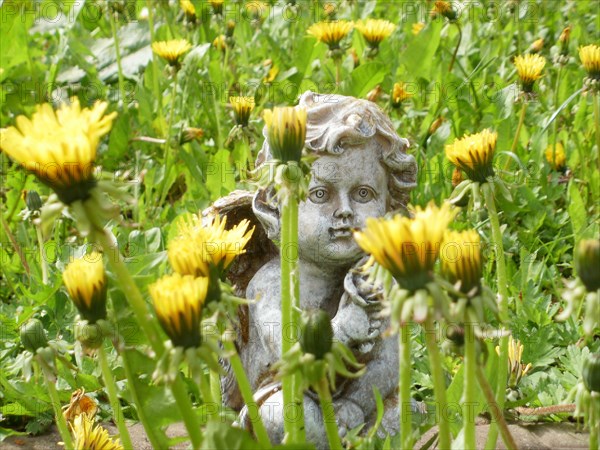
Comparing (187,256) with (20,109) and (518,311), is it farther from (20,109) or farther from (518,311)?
(20,109)

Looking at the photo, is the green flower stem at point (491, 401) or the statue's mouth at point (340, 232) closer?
the green flower stem at point (491, 401)

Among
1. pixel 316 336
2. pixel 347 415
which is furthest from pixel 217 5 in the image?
pixel 316 336

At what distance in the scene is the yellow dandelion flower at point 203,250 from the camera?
4.95 ft

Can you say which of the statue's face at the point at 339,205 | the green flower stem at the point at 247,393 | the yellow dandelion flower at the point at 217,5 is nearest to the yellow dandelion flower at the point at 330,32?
the yellow dandelion flower at the point at 217,5

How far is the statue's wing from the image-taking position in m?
2.51

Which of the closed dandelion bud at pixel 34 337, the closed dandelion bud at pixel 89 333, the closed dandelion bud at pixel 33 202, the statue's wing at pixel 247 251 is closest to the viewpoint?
the closed dandelion bud at pixel 89 333

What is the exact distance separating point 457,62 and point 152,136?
1555 mm

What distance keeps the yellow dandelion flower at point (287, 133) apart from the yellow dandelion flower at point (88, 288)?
371 mm

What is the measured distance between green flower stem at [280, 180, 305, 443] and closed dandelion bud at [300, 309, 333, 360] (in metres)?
0.18

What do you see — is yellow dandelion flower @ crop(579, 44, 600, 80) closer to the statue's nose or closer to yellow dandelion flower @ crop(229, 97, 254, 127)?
yellow dandelion flower @ crop(229, 97, 254, 127)

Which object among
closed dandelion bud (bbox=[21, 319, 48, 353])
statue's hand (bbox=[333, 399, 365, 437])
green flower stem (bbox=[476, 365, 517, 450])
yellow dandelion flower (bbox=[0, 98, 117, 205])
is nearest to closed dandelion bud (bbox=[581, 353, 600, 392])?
green flower stem (bbox=[476, 365, 517, 450])

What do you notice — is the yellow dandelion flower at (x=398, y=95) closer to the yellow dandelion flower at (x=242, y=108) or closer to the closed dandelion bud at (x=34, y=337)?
the yellow dandelion flower at (x=242, y=108)

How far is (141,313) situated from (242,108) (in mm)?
2014

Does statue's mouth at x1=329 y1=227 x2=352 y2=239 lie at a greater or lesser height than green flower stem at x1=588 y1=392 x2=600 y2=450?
greater
